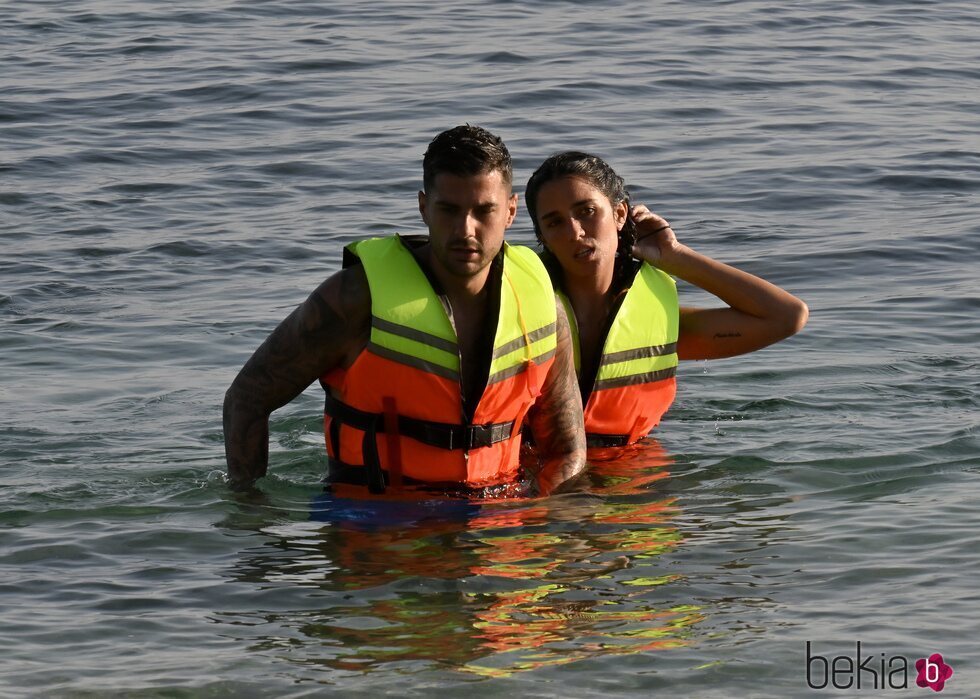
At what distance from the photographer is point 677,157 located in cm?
1484

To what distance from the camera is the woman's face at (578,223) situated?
7.02 m

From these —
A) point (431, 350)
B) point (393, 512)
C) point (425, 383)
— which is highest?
point (431, 350)

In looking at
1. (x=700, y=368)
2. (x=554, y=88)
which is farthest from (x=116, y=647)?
(x=554, y=88)

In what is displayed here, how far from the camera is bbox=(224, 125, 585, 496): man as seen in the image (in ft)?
20.5

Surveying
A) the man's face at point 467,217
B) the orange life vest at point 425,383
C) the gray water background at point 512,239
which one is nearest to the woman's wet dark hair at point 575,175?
the orange life vest at point 425,383

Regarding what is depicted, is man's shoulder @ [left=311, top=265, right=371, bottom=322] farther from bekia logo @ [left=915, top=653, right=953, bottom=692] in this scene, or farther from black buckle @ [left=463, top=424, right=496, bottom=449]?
bekia logo @ [left=915, top=653, right=953, bottom=692]

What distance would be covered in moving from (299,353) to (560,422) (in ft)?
4.09

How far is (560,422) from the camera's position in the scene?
22.7 feet

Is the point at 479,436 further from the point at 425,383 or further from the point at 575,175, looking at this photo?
the point at 575,175

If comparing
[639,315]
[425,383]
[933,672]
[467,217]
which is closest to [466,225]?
[467,217]

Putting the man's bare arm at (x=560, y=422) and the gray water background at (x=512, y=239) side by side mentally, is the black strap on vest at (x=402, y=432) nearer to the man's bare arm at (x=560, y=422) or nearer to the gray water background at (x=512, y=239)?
the gray water background at (x=512, y=239)

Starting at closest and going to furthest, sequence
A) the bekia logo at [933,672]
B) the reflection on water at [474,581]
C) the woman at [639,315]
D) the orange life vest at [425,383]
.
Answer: the bekia logo at [933,672], the reflection on water at [474,581], the orange life vest at [425,383], the woman at [639,315]

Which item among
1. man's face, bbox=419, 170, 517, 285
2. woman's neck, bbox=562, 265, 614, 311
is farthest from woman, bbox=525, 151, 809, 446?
man's face, bbox=419, 170, 517, 285

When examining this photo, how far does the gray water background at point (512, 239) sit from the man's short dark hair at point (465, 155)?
145 cm
